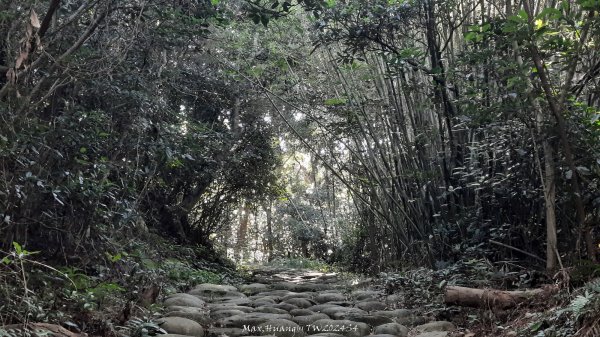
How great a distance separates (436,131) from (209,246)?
4.85 metres

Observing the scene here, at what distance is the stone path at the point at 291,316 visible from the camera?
3328mm

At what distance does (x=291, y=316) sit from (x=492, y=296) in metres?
1.36

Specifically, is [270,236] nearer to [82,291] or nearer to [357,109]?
[357,109]

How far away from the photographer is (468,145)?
421 centimetres

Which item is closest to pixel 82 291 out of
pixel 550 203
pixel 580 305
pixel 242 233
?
pixel 580 305

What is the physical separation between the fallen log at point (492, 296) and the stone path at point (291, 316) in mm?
192

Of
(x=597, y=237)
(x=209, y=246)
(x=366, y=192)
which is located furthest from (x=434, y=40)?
(x=209, y=246)

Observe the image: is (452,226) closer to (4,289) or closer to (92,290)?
(92,290)

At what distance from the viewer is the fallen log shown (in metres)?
2.99

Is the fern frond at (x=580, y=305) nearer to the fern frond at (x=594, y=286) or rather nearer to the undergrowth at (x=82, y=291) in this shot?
the fern frond at (x=594, y=286)

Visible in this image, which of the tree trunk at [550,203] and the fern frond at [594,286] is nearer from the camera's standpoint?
the fern frond at [594,286]

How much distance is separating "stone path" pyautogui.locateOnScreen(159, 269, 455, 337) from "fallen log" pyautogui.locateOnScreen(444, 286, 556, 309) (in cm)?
19

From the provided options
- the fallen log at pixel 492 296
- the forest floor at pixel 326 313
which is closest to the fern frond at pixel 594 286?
the forest floor at pixel 326 313

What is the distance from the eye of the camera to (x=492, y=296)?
123 inches
